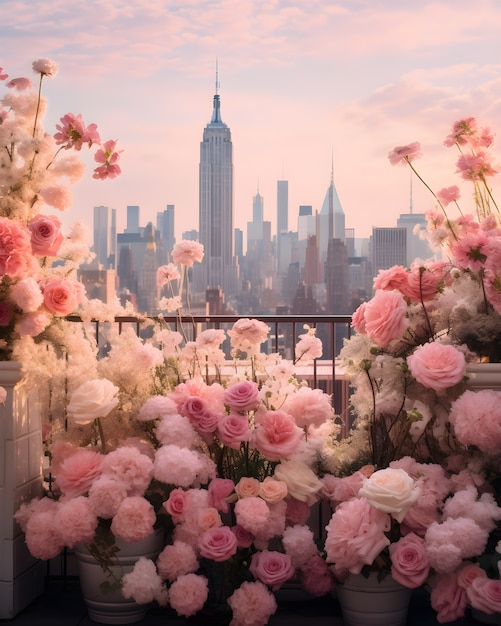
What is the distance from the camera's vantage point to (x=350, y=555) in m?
2.65

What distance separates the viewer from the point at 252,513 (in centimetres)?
274

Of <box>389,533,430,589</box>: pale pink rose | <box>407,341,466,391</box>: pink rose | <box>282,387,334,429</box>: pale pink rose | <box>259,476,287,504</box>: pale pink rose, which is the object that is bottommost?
<box>389,533,430,589</box>: pale pink rose

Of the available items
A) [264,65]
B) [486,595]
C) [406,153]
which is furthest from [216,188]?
[486,595]

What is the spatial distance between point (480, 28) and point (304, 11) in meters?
1.06

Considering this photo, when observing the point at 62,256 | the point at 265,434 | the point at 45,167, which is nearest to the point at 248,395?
the point at 265,434

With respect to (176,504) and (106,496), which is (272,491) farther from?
(106,496)

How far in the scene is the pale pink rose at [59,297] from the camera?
9.63ft

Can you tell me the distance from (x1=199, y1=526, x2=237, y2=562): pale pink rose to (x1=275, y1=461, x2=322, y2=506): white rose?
0.97ft

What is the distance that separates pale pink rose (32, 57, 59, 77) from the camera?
3.07m

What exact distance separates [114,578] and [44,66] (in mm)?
1910

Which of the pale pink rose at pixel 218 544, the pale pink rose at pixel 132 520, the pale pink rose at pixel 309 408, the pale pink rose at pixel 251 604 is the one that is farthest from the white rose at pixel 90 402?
the pale pink rose at pixel 251 604

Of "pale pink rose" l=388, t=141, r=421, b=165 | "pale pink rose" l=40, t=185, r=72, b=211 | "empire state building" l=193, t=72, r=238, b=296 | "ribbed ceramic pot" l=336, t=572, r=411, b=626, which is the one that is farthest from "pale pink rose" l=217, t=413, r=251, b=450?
"empire state building" l=193, t=72, r=238, b=296

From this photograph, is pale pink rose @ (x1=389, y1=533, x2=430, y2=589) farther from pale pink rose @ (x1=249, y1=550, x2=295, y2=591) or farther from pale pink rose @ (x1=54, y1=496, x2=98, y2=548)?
pale pink rose @ (x1=54, y1=496, x2=98, y2=548)

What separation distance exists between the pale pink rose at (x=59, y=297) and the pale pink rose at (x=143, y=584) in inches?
36.6
